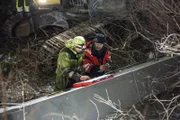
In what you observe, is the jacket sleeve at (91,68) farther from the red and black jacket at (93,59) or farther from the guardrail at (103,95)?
the guardrail at (103,95)

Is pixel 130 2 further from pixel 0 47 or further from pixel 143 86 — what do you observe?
pixel 0 47

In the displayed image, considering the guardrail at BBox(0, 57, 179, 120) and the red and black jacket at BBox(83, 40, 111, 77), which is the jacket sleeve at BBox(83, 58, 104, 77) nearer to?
the red and black jacket at BBox(83, 40, 111, 77)

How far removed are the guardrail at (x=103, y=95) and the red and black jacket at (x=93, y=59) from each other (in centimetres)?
86

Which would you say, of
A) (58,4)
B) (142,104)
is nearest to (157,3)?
(142,104)

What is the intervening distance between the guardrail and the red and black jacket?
2.82 ft

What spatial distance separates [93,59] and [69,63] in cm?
94

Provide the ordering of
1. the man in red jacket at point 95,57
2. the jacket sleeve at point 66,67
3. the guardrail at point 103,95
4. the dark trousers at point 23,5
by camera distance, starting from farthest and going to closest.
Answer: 1. the dark trousers at point 23,5
2. the man in red jacket at point 95,57
3. the jacket sleeve at point 66,67
4. the guardrail at point 103,95

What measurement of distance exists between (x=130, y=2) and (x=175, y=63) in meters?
3.94

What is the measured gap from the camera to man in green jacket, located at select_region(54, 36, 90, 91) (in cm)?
525

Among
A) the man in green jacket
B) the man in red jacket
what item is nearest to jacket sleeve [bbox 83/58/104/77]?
the man in red jacket

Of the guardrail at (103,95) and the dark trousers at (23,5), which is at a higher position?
the dark trousers at (23,5)

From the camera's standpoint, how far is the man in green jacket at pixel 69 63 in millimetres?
5246

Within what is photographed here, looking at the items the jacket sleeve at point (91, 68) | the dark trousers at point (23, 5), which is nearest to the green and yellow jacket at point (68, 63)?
the jacket sleeve at point (91, 68)

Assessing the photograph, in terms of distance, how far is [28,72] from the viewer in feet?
26.2
